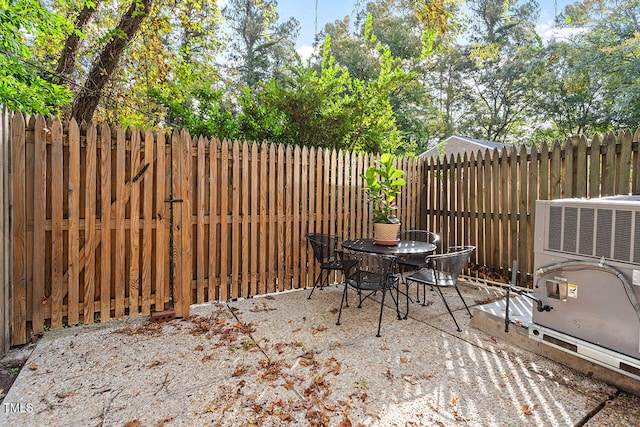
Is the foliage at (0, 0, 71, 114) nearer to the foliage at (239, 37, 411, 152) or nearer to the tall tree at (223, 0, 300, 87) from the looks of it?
the foliage at (239, 37, 411, 152)

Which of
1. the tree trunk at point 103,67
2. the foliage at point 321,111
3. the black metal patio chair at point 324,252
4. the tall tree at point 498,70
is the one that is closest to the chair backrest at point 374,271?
the black metal patio chair at point 324,252

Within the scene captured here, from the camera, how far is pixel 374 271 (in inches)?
140

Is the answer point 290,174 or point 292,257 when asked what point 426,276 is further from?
point 290,174

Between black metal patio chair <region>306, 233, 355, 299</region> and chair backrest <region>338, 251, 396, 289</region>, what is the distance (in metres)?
0.36

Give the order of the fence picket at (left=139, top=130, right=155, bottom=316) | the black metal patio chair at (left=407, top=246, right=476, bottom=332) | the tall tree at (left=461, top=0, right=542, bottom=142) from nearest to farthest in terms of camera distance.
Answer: the black metal patio chair at (left=407, top=246, right=476, bottom=332) → the fence picket at (left=139, top=130, right=155, bottom=316) → the tall tree at (left=461, top=0, right=542, bottom=142)

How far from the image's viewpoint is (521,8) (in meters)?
22.1

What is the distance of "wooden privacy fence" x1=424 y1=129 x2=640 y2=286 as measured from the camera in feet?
11.7

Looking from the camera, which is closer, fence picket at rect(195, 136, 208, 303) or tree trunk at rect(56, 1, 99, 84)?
fence picket at rect(195, 136, 208, 303)

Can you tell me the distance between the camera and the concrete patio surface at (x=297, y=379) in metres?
2.00

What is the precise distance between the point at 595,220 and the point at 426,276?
5.66ft

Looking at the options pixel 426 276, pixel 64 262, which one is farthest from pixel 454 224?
pixel 64 262

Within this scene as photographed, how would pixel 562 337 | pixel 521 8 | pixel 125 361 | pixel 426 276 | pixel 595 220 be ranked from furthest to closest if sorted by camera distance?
pixel 521 8
pixel 426 276
pixel 125 361
pixel 562 337
pixel 595 220

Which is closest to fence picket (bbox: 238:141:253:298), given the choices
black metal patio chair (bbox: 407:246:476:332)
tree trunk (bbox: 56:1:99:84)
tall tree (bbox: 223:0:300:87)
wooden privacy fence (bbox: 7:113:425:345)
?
wooden privacy fence (bbox: 7:113:425:345)

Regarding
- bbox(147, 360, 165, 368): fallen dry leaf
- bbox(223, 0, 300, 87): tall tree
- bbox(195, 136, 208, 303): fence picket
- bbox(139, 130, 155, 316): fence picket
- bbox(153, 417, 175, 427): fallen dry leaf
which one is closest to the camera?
bbox(153, 417, 175, 427): fallen dry leaf
